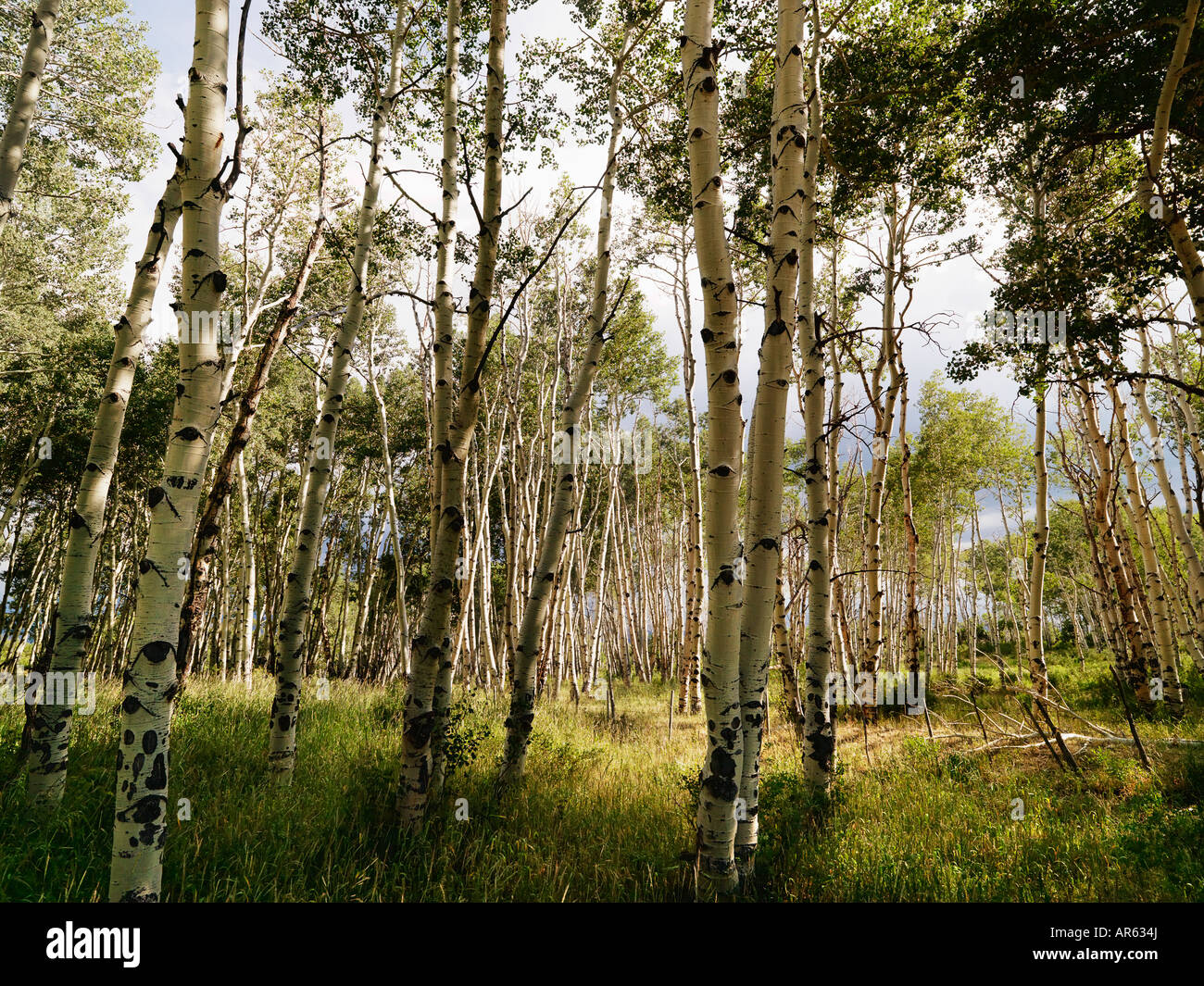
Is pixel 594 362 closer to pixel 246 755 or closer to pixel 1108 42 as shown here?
pixel 246 755

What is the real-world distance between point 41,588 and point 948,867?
20396 mm

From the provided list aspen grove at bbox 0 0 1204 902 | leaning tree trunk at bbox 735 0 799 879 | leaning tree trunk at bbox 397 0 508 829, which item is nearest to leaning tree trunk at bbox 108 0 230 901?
aspen grove at bbox 0 0 1204 902

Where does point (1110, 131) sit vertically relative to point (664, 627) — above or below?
above

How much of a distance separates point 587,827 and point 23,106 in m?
7.66

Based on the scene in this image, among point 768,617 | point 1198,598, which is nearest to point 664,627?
point 1198,598

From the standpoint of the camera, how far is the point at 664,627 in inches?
866

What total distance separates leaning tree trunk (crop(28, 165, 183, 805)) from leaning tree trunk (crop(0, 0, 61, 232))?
1.66 metres

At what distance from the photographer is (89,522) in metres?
3.70

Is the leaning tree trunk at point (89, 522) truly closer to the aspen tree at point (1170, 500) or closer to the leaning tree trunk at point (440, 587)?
the leaning tree trunk at point (440, 587)

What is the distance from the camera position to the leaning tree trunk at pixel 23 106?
448cm

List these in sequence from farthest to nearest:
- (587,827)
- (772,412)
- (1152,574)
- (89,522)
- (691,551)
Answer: (691,551) → (1152,574) → (587,827) → (89,522) → (772,412)

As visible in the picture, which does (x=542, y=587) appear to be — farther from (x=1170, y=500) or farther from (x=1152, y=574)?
(x=1170, y=500)

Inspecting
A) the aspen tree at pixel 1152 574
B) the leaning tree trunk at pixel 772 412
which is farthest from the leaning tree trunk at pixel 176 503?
the aspen tree at pixel 1152 574

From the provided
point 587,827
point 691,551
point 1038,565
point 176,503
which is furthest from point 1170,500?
point 176,503
